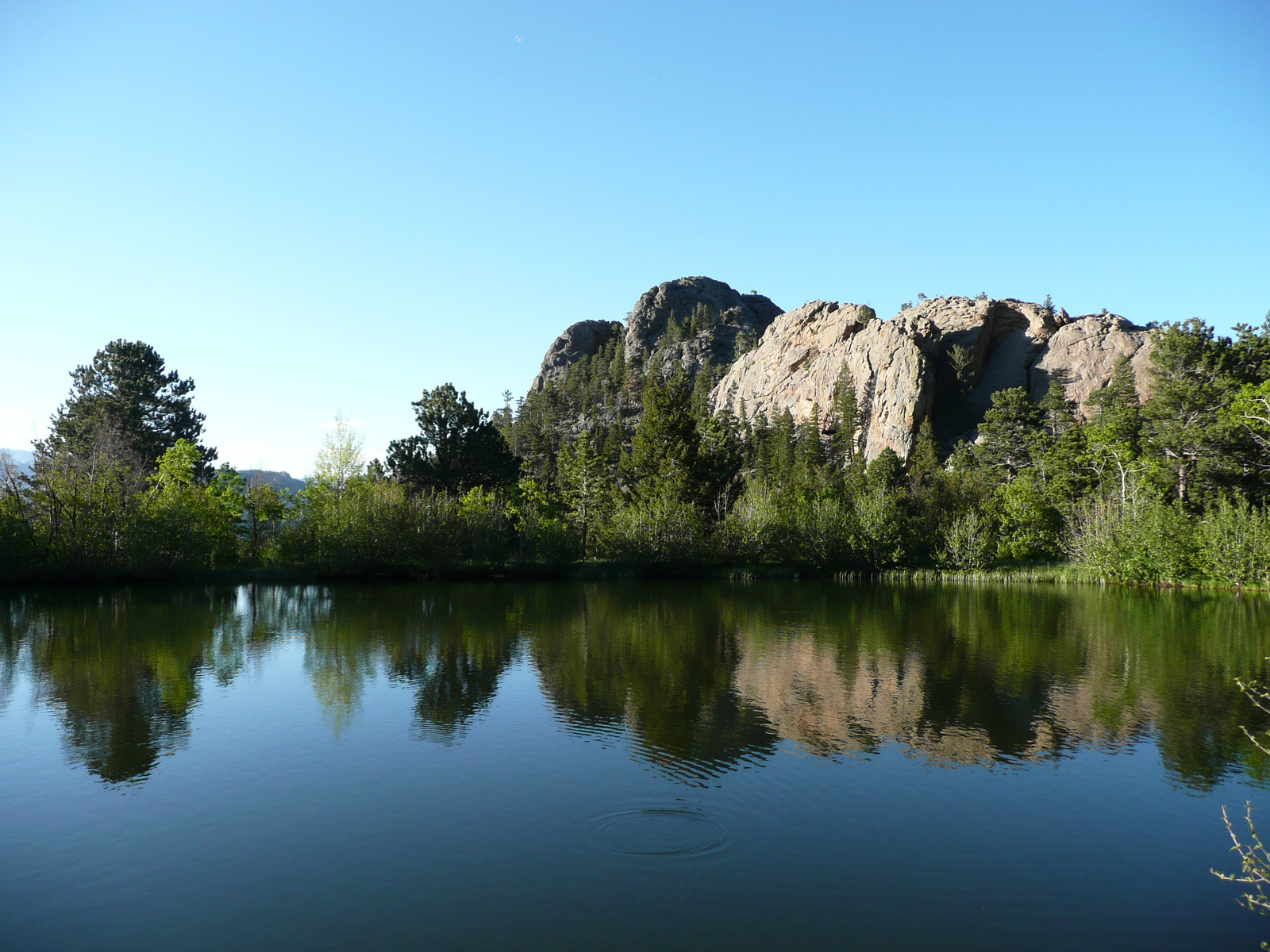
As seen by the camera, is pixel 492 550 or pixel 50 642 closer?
pixel 50 642

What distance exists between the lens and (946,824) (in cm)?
1052

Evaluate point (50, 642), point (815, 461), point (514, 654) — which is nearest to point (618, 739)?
point (514, 654)

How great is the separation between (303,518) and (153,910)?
48.9m

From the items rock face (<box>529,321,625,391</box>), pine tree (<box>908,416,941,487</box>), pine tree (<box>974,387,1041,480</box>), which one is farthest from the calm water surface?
rock face (<box>529,321,625,391</box>)

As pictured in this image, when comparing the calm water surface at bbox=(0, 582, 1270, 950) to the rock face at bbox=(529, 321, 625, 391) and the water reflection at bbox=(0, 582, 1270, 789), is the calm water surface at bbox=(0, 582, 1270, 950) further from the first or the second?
the rock face at bbox=(529, 321, 625, 391)

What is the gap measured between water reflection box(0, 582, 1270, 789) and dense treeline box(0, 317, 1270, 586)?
7.78 meters

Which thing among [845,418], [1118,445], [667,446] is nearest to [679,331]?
[845,418]

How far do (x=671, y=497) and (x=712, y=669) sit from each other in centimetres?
3899

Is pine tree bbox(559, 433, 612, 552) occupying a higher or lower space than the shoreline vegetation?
higher

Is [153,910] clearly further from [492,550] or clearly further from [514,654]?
[492,550]

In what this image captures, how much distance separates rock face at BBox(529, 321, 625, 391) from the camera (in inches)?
6850

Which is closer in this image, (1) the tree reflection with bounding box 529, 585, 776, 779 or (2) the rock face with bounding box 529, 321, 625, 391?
(1) the tree reflection with bounding box 529, 585, 776, 779

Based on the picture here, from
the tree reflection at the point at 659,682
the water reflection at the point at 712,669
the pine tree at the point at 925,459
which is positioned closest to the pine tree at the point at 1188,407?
the water reflection at the point at 712,669

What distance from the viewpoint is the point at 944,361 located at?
107250 millimetres
